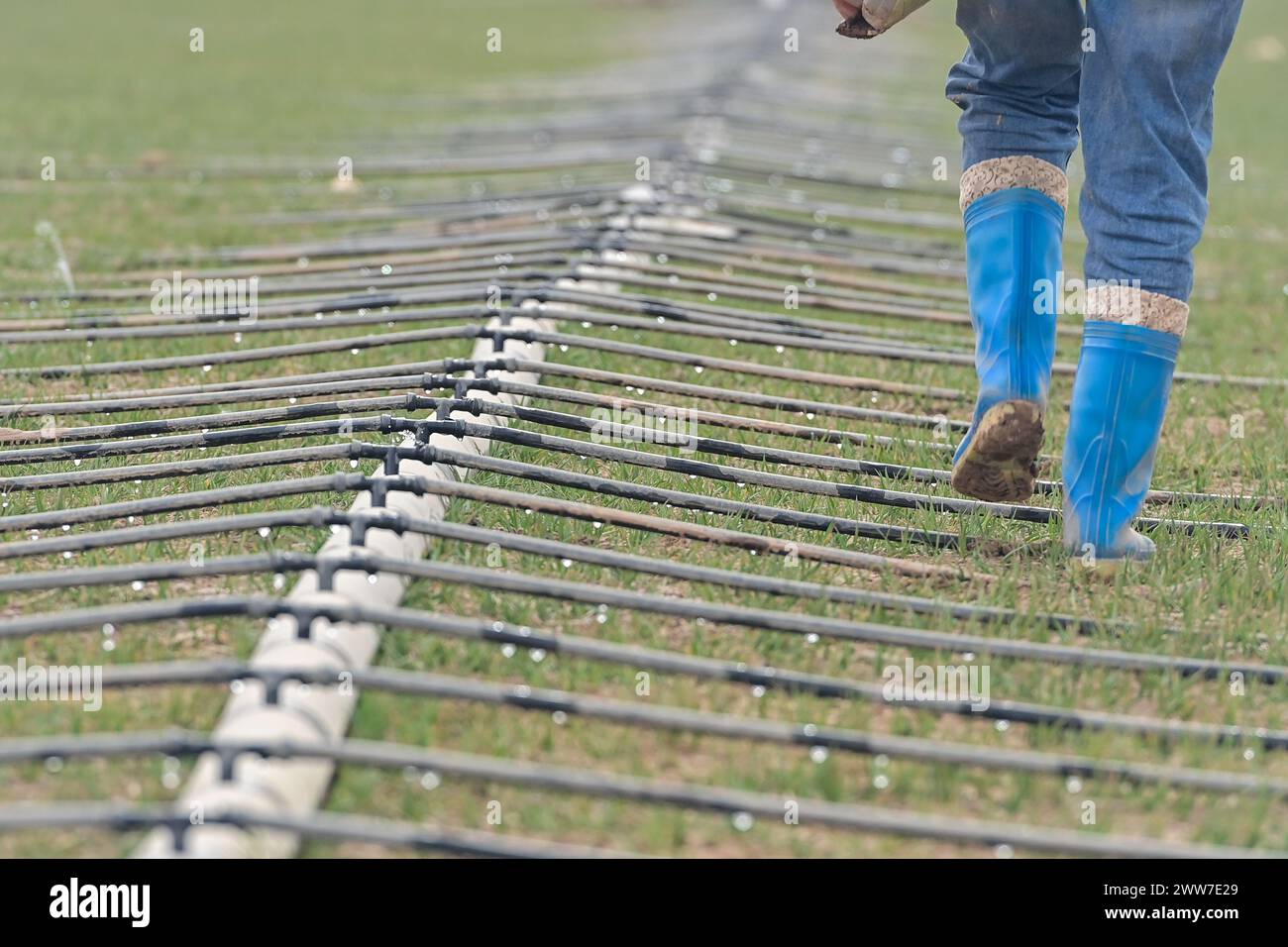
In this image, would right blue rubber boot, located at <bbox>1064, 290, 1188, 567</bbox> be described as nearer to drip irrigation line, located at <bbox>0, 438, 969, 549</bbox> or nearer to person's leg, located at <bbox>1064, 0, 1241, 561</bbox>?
person's leg, located at <bbox>1064, 0, 1241, 561</bbox>

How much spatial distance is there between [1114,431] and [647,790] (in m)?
1.24

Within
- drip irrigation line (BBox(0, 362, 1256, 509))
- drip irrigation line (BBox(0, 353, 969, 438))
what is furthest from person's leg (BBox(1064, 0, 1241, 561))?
drip irrigation line (BBox(0, 353, 969, 438))

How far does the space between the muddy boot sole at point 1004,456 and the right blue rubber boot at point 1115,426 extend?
77 mm

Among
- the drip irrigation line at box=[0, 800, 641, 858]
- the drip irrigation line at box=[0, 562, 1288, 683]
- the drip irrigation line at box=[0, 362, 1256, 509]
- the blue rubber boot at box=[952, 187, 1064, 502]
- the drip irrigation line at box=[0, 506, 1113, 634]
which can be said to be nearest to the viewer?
the drip irrigation line at box=[0, 800, 641, 858]

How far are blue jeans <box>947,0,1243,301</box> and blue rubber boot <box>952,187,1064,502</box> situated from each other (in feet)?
0.48

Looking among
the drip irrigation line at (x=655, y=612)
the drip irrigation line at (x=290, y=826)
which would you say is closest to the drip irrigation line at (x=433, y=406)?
the drip irrigation line at (x=655, y=612)

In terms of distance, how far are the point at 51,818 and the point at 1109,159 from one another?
2.06 metres

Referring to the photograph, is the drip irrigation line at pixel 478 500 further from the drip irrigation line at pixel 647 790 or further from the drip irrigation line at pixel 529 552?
the drip irrigation line at pixel 647 790

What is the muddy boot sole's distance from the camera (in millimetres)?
2822

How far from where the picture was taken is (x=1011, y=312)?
2941mm

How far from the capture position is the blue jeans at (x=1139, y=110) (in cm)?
266

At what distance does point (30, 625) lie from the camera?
241cm

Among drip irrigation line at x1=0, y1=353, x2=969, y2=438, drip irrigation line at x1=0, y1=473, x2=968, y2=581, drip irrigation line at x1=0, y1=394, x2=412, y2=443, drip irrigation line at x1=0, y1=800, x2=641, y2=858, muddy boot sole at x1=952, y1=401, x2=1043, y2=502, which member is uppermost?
drip irrigation line at x1=0, y1=353, x2=969, y2=438
